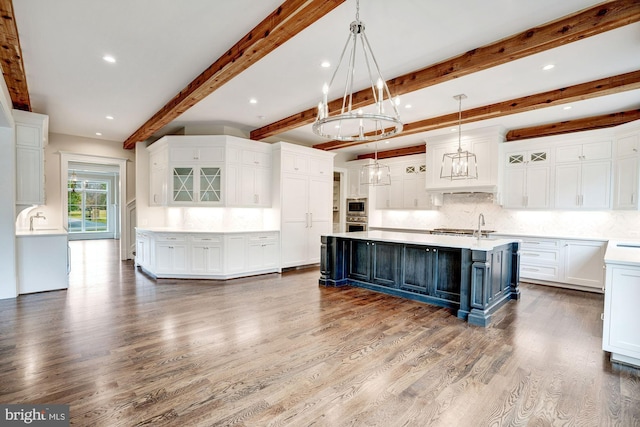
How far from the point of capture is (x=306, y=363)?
8.39ft

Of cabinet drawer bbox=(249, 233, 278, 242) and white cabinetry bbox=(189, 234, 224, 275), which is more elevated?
cabinet drawer bbox=(249, 233, 278, 242)

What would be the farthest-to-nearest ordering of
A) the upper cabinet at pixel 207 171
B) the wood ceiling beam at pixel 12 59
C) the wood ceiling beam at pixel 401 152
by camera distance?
1. the wood ceiling beam at pixel 401 152
2. the upper cabinet at pixel 207 171
3. the wood ceiling beam at pixel 12 59

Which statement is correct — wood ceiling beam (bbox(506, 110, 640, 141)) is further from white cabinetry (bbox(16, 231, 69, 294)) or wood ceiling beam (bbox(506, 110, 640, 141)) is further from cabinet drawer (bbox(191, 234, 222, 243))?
white cabinetry (bbox(16, 231, 69, 294))

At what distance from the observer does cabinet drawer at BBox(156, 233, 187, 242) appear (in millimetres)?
5406

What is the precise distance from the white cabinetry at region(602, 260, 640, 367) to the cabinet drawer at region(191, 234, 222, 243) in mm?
5086

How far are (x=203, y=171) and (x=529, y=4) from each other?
5.20 metres

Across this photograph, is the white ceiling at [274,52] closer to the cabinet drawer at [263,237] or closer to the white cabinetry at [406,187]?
the cabinet drawer at [263,237]

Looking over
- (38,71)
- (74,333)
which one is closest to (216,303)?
(74,333)

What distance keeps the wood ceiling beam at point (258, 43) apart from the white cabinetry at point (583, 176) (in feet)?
16.8

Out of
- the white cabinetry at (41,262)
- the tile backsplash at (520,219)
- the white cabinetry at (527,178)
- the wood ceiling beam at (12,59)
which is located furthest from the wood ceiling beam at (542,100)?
the white cabinetry at (41,262)

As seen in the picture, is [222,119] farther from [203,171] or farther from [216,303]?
[216,303]

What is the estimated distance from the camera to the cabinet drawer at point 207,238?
214 inches

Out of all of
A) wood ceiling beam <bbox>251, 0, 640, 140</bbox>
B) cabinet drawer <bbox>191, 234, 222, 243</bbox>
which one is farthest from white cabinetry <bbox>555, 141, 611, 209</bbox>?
cabinet drawer <bbox>191, 234, 222, 243</bbox>

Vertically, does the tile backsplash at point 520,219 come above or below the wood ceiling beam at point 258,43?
below
